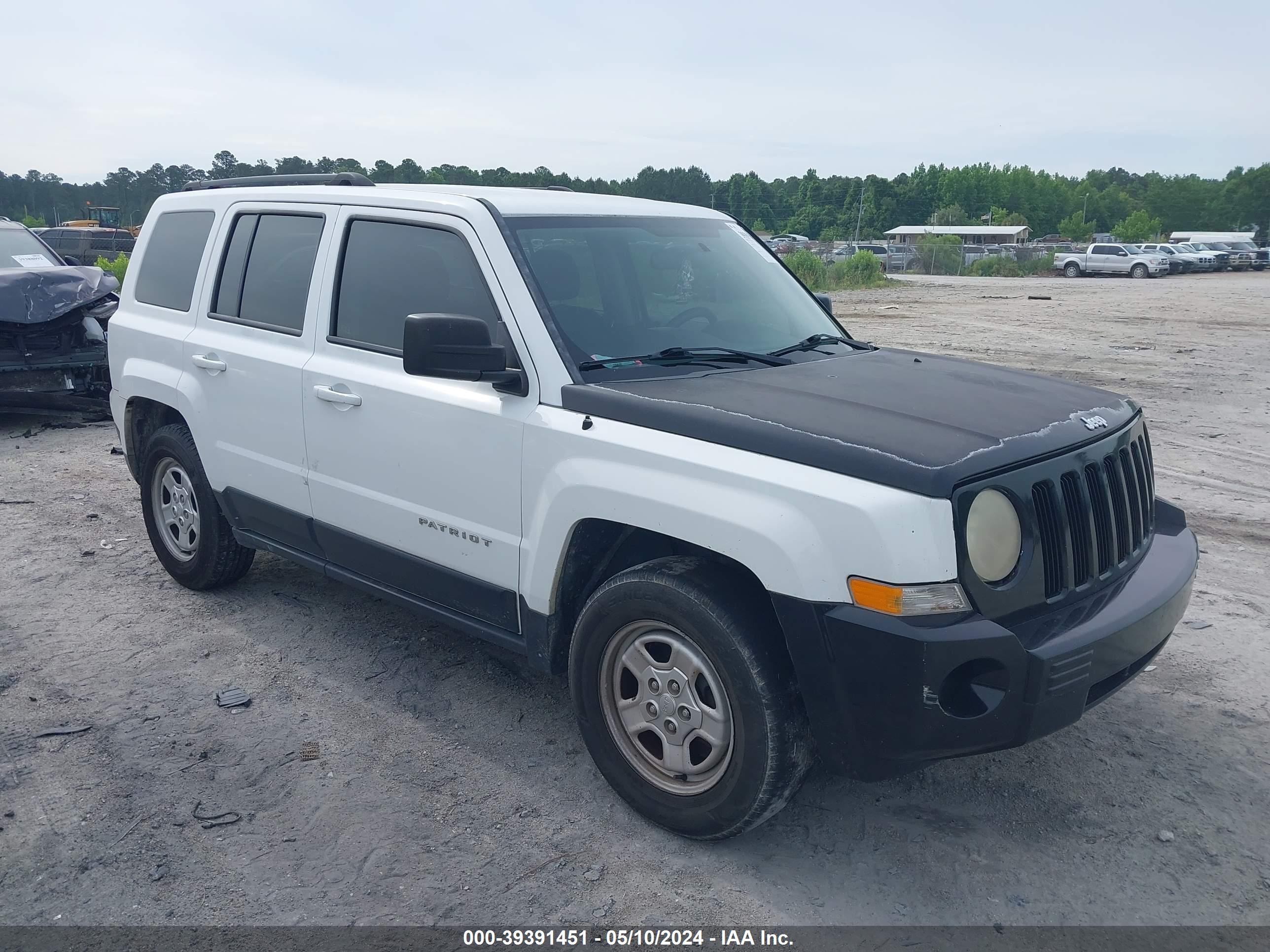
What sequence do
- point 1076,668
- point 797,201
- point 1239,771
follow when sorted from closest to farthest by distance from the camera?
point 1076,668, point 1239,771, point 797,201

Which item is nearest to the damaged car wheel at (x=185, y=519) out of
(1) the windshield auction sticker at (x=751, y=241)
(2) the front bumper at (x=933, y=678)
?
(1) the windshield auction sticker at (x=751, y=241)

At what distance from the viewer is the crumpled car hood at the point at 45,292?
9445 millimetres

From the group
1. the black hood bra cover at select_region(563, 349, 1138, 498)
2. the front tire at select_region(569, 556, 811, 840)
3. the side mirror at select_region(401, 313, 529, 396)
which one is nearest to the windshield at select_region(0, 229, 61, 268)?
the side mirror at select_region(401, 313, 529, 396)

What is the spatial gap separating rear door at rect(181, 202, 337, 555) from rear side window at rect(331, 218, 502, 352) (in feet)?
0.63

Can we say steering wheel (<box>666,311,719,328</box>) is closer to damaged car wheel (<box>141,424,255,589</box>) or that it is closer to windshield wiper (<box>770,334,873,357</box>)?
windshield wiper (<box>770,334,873,357</box>)

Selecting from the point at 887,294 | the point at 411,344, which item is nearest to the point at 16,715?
the point at 411,344

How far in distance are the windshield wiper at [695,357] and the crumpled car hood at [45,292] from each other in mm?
8088

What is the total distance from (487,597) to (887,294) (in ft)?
101

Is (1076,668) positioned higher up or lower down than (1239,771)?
higher up

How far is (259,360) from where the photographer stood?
4.53 m

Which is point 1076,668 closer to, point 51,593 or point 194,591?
point 194,591

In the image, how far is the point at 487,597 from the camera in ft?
12.3

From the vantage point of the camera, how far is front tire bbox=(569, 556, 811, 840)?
2957 mm

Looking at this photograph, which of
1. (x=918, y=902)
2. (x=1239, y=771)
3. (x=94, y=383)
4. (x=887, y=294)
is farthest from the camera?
(x=887, y=294)
